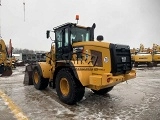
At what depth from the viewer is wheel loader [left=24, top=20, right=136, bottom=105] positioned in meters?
6.86

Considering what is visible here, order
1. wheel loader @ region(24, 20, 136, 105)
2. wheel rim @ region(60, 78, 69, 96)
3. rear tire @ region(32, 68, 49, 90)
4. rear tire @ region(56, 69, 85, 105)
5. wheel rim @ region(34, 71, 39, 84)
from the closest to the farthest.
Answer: wheel loader @ region(24, 20, 136, 105) < rear tire @ region(56, 69, 85, 105) < wheel rim @ region(60, 78, 69, 96) < rear tire @ region(32, 68, 49, 90) < wheel rim @ region(34, 71, 39, 84)

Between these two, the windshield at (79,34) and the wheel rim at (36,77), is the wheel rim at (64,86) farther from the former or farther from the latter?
the wheel rim at (36,77)

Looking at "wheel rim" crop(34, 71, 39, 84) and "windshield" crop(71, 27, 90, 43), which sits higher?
"windshield" crop(71, 27, 90, 43)

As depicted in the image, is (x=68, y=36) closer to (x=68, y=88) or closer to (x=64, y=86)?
(x=64, y=86)

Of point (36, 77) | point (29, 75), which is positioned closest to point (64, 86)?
point (36, 77)

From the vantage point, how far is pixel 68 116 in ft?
19.8

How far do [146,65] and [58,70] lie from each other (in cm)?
2173

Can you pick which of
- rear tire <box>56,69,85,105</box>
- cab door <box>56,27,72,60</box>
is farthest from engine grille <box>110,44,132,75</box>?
cab door <box>56,27,72,60</box>

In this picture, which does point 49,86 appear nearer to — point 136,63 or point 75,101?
point 75,101

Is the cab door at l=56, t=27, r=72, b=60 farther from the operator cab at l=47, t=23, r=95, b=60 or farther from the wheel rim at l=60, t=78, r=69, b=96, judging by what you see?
the wheel rim at l=60, t=78, r=69, b=96

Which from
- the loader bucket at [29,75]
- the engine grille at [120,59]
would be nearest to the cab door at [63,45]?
the engine grille at [120,59]

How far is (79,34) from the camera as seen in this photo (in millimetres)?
8477

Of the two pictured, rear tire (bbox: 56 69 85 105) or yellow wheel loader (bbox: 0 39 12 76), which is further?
yellow wheel loader (bbox: 0 39 12 76)

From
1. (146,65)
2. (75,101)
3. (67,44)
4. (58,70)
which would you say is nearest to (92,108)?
(75,101)
